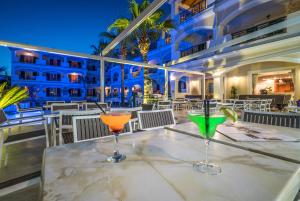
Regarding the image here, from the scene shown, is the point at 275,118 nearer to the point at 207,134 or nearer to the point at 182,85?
the point at 207,134

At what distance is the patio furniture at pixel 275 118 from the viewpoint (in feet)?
5.84

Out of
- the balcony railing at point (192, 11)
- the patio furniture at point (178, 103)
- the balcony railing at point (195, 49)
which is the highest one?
the balcony railing at point (192, 11)

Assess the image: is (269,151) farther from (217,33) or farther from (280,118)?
(217,33)

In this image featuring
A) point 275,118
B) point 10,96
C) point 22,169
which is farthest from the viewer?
point 10,96

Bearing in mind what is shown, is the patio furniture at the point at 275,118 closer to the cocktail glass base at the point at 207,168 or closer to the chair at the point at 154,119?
the chair at the point at 154,119

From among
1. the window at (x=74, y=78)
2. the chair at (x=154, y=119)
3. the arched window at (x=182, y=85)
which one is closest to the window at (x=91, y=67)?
the window at (x=74, y=78)

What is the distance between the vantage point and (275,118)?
191 centimetres

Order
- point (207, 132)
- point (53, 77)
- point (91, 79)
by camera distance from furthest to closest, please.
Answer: point (91, 79) → point (53, 77) → point (207, 132)

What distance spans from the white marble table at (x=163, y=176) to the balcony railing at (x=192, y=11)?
1312cm

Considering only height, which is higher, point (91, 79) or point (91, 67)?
point (91, 67)

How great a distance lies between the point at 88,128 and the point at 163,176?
1003 mm

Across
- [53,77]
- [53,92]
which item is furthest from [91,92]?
[53,77]

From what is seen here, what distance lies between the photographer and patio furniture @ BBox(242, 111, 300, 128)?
1780 millimetres

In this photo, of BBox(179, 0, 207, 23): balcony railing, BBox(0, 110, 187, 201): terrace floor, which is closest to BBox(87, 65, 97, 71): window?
BBox(179, 0, 207, 23): balcony railing
